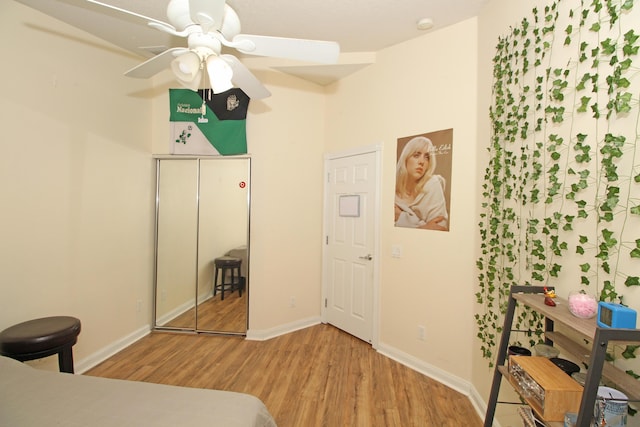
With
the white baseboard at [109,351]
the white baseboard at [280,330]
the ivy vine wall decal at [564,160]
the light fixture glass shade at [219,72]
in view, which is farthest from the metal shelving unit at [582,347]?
the white baseboard at [109,351]

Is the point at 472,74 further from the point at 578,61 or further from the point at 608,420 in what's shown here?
the point at 608,420

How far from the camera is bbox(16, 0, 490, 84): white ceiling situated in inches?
86.2

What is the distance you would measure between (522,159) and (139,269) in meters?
3.72

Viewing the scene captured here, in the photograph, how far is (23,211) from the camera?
2.12 m

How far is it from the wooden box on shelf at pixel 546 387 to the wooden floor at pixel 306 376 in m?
1.00

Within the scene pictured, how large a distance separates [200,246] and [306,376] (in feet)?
6.16

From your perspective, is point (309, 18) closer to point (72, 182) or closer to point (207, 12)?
point (207, 12)

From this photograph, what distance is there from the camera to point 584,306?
1154 millimetres

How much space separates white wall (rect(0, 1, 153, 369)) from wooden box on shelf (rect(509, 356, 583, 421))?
3.19 m

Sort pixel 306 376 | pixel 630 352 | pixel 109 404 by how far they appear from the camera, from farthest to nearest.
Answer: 1. pixel 306 376
2. pixel 109 404
3. pixel 630 352

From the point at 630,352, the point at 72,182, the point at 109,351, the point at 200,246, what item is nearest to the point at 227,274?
the point at 200,246

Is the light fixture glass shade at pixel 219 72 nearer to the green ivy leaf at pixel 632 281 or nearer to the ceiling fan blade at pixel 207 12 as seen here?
the ceiling fan blade at pixel 207 12

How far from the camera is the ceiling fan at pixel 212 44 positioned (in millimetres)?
1307

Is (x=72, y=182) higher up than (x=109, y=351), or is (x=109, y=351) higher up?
(x=72, y=182)
